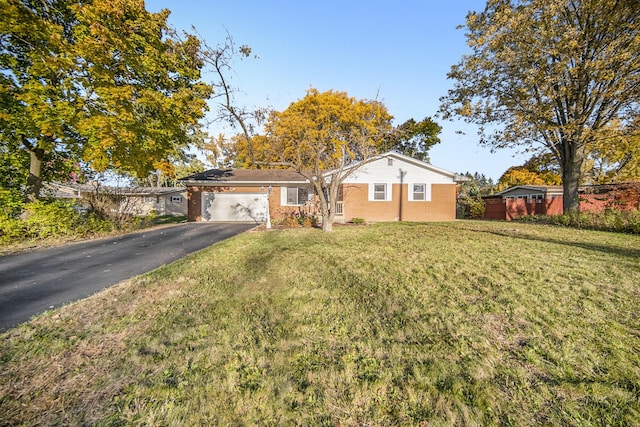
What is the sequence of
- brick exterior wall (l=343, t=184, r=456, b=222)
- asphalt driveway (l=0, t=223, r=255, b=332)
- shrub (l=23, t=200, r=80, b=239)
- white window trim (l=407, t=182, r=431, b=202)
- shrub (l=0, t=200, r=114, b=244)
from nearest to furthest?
1. asphalt driveway (l=0, t=223, r=255, b=332)
2. shrub (l=0, t=200, r=114, b=244)
3. shrub (l=23, t=200, r=80, b=239)
4. brick exterior wall (l=343, t=184, r=456, b=222)
5. white window trim (l=407, t=182, r=431, b=202)

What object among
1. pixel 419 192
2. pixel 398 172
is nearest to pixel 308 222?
pixel 398 172

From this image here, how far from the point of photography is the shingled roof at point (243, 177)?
693 inches

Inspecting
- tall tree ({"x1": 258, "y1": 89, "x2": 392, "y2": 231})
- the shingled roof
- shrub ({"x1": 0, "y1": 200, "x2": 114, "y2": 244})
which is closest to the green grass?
tall tree ({"x1": 258, "y1": 89, "x2": 392, "y2": 231})

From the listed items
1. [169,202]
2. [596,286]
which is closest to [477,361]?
[596,286]

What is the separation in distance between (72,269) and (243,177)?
1330 centimetres

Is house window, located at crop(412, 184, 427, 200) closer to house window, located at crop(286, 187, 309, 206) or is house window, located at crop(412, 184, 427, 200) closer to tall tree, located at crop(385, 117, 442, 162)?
house window, located at crop(286, 187, 309, 206)

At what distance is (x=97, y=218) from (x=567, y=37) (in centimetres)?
2258

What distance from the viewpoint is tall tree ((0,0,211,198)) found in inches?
348

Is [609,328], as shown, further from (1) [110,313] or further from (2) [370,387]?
(1) [110,313]

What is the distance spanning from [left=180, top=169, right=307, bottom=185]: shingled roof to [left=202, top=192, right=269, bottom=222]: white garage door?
945mm

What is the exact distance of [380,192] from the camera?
17281 mm

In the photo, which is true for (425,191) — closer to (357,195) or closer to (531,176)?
(357,195)

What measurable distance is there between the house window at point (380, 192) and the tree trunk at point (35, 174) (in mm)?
16264

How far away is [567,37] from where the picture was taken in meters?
11.7
